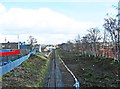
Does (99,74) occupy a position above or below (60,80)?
above

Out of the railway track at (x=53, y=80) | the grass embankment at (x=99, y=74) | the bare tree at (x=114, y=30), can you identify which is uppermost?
the bare tree at (x=114, y=30)

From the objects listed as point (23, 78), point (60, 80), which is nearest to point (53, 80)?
point (60, 80)

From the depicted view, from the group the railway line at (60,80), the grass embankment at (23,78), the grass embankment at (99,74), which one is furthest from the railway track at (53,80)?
the grass embankment at (99,74)

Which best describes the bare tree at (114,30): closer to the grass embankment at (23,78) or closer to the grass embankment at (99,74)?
the grass embankment at (99,74)

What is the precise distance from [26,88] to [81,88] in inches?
127

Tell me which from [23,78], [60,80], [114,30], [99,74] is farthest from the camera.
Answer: [114,30]

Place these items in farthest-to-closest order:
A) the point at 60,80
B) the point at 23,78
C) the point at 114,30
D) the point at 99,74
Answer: the point at 114,30
the point at 99,74
the point at 60,80
the point at 23,78

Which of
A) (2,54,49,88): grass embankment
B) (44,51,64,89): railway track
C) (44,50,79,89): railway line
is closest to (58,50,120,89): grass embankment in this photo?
(44,50,79,89): railway line

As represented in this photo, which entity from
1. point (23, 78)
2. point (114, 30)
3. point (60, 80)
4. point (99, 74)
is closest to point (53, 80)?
point (60, 80)

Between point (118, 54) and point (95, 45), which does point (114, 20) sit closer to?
point (118, 54)

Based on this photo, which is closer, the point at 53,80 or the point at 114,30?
the point at 53,80

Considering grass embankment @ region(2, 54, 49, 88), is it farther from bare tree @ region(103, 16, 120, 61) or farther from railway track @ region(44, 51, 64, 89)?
bare tree @ region(103, 16, 120, 61)

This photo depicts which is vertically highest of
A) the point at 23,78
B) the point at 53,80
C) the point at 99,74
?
the point at 23,78

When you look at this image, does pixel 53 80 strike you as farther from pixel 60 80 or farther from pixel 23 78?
pixel 23 78
